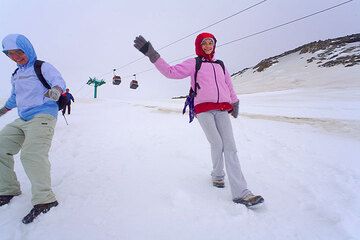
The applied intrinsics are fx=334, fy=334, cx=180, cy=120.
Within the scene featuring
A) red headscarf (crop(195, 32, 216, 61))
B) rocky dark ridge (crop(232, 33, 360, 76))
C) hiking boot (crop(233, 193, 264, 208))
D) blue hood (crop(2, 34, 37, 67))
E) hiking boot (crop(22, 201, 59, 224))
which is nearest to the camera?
hiking boot (crop(22, 201, 59, 224))

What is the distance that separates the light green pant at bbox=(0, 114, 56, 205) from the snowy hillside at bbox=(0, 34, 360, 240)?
26 centimetres

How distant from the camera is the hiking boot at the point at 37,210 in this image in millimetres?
3707

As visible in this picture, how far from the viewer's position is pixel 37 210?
3850 mm

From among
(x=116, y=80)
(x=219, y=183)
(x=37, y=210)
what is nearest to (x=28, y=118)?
(x=37, y=210)

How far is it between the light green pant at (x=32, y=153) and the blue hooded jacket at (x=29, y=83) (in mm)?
126

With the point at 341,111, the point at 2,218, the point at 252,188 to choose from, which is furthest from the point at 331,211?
the point at 341,111

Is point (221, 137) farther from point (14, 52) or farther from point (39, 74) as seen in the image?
point (14, 52)

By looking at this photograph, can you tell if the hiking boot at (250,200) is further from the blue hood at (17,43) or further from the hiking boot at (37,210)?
the blue hood at (17,43)

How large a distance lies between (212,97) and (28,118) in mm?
2409

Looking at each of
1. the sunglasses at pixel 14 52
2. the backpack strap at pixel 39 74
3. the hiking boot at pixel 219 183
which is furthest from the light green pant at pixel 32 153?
the hiking boot at pixel 219 183

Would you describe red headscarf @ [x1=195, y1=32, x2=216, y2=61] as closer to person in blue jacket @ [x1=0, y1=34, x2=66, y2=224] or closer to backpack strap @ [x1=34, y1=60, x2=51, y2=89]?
person in blue jacket @ [x1=0, y1=34, x2=66, y2=224]

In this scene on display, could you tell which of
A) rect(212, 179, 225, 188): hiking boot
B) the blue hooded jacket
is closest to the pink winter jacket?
rect(212, 179, 225, 188): hiking boot

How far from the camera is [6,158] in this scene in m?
4.29

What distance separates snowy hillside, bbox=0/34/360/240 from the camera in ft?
11.5
